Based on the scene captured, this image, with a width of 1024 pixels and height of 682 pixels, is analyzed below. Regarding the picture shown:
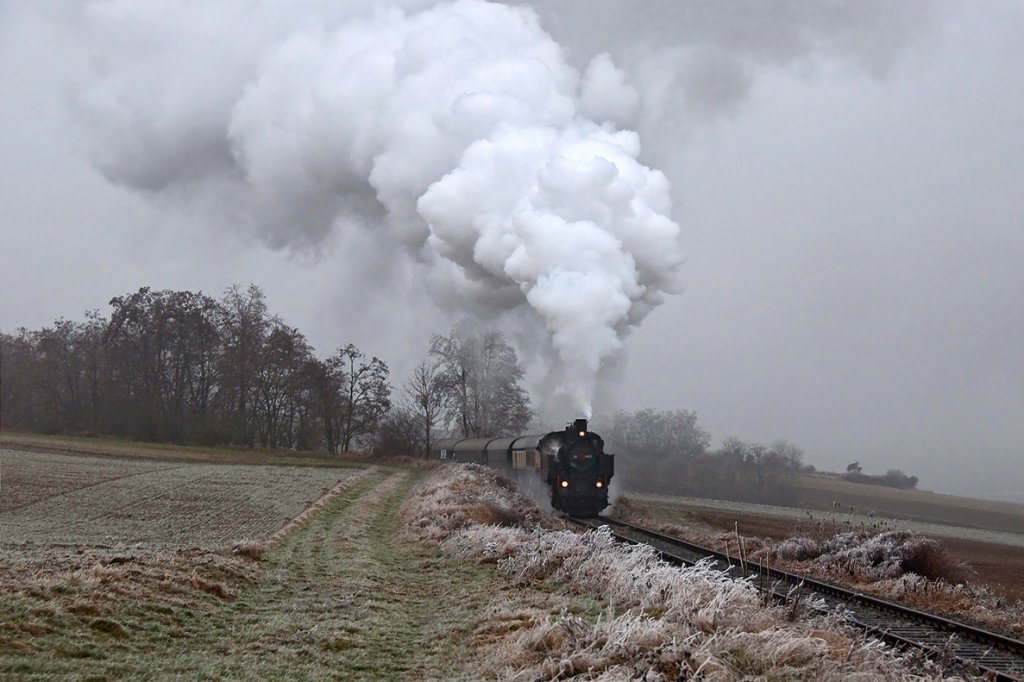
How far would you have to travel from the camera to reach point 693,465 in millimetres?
77000

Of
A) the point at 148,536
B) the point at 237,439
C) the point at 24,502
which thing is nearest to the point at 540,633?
the point at 148,536

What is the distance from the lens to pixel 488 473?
34.6 metres

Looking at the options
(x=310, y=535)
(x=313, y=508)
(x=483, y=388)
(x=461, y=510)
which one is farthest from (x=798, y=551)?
(x=483, y=388)

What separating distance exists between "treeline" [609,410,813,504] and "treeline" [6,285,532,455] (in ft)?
40.5

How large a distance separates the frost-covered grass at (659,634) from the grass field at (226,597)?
0.66 meters

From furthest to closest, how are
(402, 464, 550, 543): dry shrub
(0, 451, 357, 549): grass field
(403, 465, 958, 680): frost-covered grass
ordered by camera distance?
(402, 464, 550, 543): dry shrub → (0, 451, 357, 549): grass field → (403, 465, 958, 680): frost-covered grass

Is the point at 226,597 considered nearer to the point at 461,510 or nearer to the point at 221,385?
the point at 461,510

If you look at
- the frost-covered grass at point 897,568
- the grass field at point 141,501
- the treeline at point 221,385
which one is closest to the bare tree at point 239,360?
the treeline at point 221,385

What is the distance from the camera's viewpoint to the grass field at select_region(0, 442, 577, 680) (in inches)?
316

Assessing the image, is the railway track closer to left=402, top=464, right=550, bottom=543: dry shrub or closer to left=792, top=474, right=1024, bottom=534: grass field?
left=402, top=464, right=550, bottom=543: dry shrub

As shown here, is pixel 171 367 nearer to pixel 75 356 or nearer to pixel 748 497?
pixel 75 356

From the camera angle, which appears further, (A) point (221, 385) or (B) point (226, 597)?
(A) point (221, 385)

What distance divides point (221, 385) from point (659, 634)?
6150 cm

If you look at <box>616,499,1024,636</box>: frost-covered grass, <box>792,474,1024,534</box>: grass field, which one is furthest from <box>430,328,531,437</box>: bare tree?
<box>616,499,1024,636</box>: frost-covered grass
